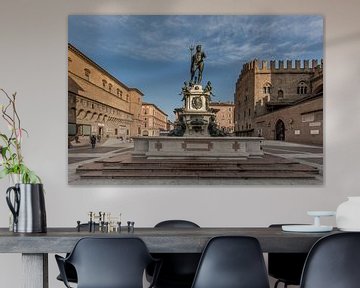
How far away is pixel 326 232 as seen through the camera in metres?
3.25

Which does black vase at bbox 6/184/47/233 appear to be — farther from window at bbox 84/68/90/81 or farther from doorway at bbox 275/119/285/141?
doorway at bbox 275/119/285/141

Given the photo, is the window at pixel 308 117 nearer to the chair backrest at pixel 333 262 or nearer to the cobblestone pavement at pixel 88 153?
the cobblestone pavement at pixel 88 153

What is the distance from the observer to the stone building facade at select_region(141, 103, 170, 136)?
5.10 meters

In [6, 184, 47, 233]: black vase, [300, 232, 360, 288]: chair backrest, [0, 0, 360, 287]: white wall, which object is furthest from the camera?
[0, 0, 360, 287]: white wall

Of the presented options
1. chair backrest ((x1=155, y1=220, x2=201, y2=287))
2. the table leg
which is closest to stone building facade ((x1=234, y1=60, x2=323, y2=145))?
chair backrest ((x1=155, y1=220, x2=201, y2=287))

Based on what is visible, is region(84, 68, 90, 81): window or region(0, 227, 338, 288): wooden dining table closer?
region(0, 227, 338, 288): wooden dining table

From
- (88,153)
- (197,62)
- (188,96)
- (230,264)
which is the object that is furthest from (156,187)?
(230,264)

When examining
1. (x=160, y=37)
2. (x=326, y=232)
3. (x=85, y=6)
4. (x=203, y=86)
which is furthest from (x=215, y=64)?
(x=326, y=232)

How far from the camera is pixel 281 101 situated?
5.25m

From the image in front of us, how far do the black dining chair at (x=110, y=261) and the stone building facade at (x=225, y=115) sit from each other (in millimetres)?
2365

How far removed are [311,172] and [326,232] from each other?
1.93 meters

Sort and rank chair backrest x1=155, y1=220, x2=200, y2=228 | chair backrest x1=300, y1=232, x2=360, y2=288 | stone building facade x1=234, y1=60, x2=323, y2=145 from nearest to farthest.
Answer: chair backrest x1=300, y1=232, x2=360, y2=288, chair backrest x1=155, y1=220, x2=200, y2=228, stone building facade x1=234, y1=60, x2=323, y2=145

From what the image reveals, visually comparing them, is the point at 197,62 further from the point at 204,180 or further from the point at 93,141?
the point at 93,141

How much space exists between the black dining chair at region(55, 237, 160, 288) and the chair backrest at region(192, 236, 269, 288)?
303 millimetres
